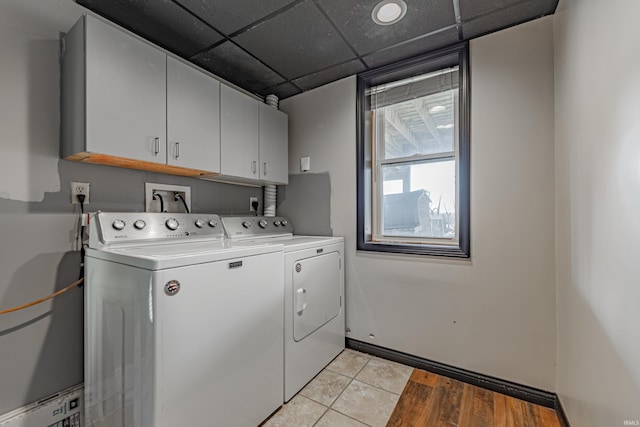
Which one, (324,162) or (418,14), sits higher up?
(418,14)

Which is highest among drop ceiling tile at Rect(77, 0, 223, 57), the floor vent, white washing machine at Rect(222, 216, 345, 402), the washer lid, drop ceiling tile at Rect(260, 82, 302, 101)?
drop ceiling tile at Rect(260, 82, 302, 101)

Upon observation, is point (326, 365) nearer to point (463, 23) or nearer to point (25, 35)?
point (463, 23)

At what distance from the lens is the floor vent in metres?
1.30

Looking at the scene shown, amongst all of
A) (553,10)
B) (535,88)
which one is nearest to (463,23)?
(553,10)

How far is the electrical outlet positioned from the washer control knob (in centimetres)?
43

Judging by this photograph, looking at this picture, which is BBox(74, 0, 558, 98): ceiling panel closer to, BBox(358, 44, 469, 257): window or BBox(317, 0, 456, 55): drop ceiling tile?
BBox(317, 0, 456, 55): drop ceiling tile

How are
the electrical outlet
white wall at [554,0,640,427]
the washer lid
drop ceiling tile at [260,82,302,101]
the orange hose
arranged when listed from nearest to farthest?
1. white wall at [554,0,640,427]
2. the washer lid
3. the orange hose
4. the electrical outlet
5. drop ceiling tile at [260,82,302,101]

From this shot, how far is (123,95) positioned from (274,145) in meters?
1.19

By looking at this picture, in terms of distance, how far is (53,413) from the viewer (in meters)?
1.40

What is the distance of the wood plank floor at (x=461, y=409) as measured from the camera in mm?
1484

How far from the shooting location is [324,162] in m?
2.49

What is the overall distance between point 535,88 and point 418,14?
85 centimetres

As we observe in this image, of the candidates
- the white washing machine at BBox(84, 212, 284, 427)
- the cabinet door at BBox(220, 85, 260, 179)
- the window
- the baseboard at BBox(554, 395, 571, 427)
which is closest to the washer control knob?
the white washing machine at BBox(84, 212, 284, 427)

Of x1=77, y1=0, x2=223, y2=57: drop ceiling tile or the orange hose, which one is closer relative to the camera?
the orange hose
